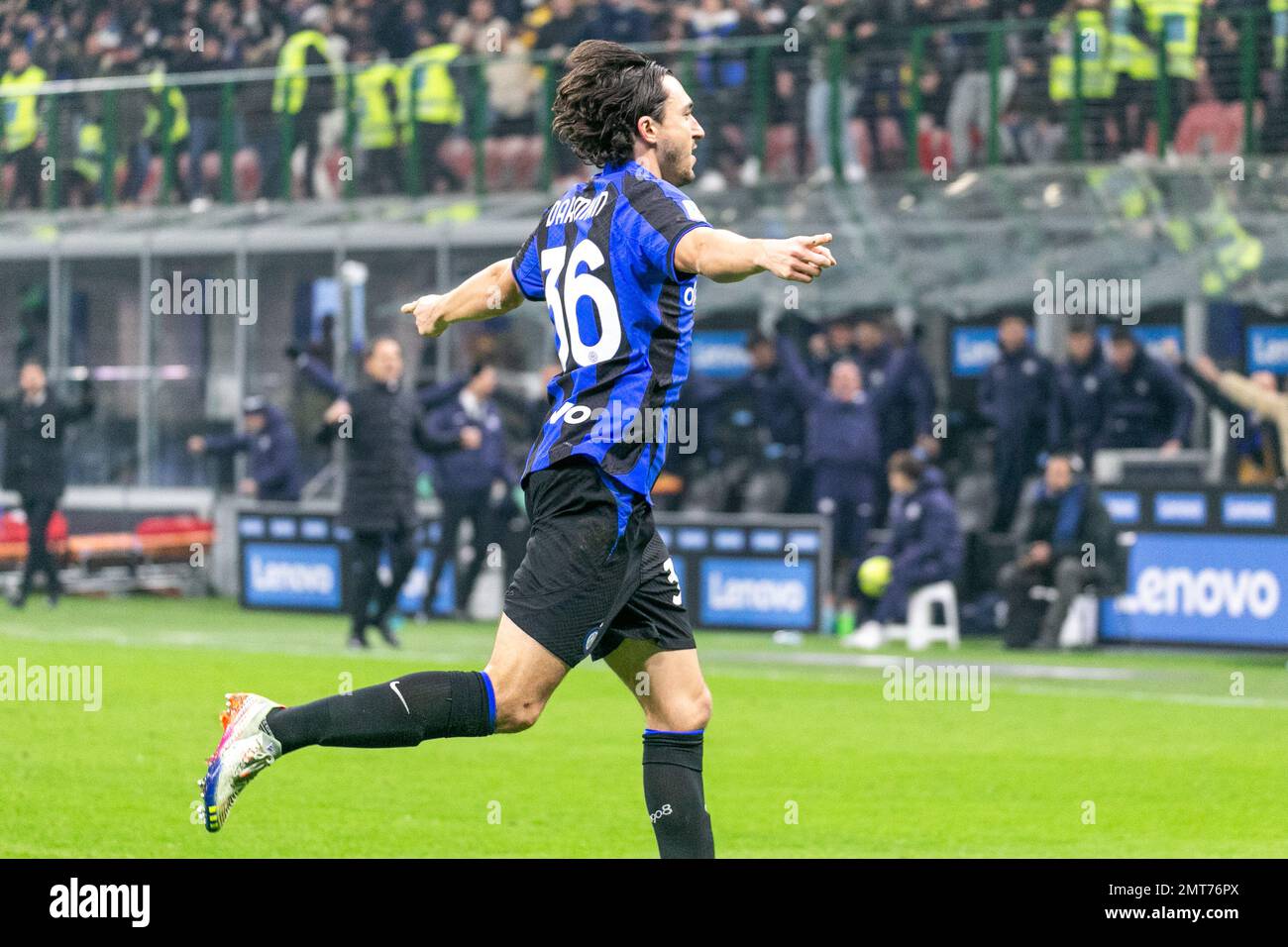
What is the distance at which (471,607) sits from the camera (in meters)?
17.8

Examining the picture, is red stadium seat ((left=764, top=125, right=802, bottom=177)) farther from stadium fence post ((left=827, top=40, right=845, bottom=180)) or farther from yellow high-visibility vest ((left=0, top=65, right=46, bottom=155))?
yellow high-visibility vest ((left=0, top=65, right=46, bottom=155))

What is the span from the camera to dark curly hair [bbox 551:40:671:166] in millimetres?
5637

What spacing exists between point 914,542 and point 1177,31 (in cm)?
424

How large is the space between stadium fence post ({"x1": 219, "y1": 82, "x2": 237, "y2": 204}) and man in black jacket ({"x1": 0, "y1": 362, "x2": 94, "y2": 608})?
9.47 feet

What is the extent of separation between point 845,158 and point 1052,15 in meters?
2.15

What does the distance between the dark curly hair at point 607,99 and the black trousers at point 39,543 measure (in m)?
13.6

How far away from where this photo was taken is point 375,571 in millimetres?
14828

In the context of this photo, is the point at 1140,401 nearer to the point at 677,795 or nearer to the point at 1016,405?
the point at 1016,405

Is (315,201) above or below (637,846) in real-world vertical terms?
above

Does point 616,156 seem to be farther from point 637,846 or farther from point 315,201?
point 315,201

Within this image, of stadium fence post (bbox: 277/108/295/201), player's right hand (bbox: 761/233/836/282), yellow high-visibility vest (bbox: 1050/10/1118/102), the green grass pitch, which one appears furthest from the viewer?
stadium fence post (bbox: 277/108/295/201)

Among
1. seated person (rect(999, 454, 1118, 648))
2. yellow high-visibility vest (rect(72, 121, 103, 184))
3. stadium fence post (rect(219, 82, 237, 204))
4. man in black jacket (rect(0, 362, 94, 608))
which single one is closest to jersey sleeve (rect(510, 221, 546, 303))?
seated person (rect(999, 454, 1118, 648))

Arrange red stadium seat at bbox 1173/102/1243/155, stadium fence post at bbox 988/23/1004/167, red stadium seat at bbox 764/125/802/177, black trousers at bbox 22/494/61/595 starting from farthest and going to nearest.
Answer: black trousers at bbox 22/494/61/595, red stadium seat at bbox 764/125/802/177, stadium fence post at bbox 988/23/1004/167, red stadium seat at bbox 1173/102/1243/155
